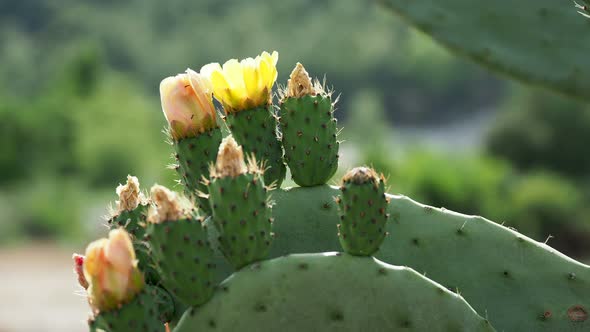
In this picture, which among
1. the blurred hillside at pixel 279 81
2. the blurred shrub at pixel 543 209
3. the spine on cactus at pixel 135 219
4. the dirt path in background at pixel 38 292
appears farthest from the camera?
the blurred hillside at pixel 279 81

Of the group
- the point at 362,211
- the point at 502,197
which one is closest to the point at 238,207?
the point at 362,211

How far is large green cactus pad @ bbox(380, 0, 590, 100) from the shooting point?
5.97 ft

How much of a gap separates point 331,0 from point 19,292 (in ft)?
59.3

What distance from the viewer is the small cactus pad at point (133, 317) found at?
88cm

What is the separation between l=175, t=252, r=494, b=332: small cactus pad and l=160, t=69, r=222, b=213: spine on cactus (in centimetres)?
16

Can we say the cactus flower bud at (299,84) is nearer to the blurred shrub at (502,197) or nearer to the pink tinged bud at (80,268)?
the pink tinged bud at (80,268)

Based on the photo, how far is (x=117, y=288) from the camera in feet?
2.84

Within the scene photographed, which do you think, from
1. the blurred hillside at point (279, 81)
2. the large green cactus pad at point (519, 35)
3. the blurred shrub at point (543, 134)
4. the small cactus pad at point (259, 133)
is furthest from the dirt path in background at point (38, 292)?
the small cactus pad at point (259, 133)

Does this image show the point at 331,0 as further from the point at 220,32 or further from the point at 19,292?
the point at 19,292

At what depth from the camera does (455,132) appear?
1063 inches

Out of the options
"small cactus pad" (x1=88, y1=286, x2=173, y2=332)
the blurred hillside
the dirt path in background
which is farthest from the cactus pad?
the dirt path in background

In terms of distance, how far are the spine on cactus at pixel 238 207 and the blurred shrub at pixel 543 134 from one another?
46.2ft

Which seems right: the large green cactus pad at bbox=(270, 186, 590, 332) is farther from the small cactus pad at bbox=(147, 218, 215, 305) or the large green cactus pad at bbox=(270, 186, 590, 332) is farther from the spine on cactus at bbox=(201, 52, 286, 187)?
the small cactus pad at bbox=(147, 218, 215, 305)

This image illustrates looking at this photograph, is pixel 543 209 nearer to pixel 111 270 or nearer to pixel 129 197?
pixel 129 197
